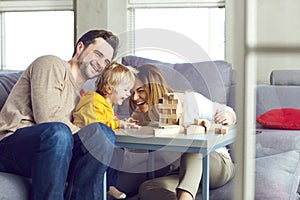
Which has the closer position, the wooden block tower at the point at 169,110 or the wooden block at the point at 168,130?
the wooden block at the point at 168,130

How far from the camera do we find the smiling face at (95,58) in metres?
2.75

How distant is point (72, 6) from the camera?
15.3 feet

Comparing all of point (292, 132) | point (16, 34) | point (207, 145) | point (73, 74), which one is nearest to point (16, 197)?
point (73, 74)

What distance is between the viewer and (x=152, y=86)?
108 inches

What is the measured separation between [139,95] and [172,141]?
330 mm

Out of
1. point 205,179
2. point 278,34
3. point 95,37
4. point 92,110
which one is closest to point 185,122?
point 205,179

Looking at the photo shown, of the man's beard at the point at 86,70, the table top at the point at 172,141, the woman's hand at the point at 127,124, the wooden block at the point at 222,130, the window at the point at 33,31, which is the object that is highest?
the window at the point at 33,31

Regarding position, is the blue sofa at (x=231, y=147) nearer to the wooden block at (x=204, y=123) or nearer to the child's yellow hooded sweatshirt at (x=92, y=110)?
the wooden block at (x=204, y=123)

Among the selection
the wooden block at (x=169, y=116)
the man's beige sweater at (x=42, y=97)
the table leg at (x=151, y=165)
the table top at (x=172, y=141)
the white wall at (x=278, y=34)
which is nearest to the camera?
the white wall at (x=278, y=34)

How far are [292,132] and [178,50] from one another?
1.04m

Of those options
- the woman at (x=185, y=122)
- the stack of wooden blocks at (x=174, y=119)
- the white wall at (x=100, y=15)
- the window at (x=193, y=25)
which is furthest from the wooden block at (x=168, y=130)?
the white wall at (x=100, y=15)

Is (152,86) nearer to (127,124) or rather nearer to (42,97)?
(127,124)

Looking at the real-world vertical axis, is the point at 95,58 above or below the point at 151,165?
above

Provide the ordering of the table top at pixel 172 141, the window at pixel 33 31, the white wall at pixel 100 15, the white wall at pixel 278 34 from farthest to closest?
the window at pixel 33 31
the white wall at pixel 100 15
the table top at pixel 172 141
the white wall at pixel 278 34
